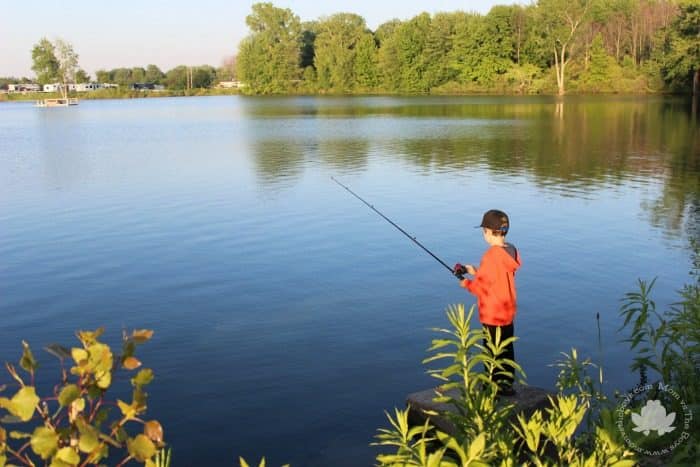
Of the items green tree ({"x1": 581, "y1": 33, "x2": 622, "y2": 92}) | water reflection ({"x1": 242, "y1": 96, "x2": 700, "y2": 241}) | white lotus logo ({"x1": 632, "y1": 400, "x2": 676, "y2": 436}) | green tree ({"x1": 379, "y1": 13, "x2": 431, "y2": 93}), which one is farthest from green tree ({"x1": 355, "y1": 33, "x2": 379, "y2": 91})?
white lotus logo ({"x1": 632, "y1": 400, "x2": 676, "y2": 436})

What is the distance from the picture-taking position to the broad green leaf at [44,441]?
1.87 meters

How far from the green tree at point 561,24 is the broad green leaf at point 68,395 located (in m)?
82.6

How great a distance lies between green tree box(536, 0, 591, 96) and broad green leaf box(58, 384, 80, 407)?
82.6 metres

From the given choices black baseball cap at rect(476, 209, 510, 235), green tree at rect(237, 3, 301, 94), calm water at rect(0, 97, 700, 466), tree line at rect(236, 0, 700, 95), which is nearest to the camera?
black baseball cap at rect(476, 209, 510, 235)

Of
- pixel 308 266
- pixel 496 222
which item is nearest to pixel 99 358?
pixel 496 222

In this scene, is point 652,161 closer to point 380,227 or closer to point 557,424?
point 380,227

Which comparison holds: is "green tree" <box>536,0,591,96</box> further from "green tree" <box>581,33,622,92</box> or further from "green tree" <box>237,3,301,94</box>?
"green tree" <box>237,3,301,94</box>

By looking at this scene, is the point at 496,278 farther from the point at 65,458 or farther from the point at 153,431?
the point at 65,458

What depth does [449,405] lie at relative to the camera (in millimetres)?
5859

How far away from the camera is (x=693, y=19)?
2314 inches

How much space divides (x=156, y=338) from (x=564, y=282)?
6.63 metres

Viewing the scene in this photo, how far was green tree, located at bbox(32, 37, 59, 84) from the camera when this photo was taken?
121 metres

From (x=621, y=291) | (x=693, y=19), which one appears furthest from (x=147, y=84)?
(x=621, y=291)

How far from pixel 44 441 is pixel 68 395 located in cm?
17
